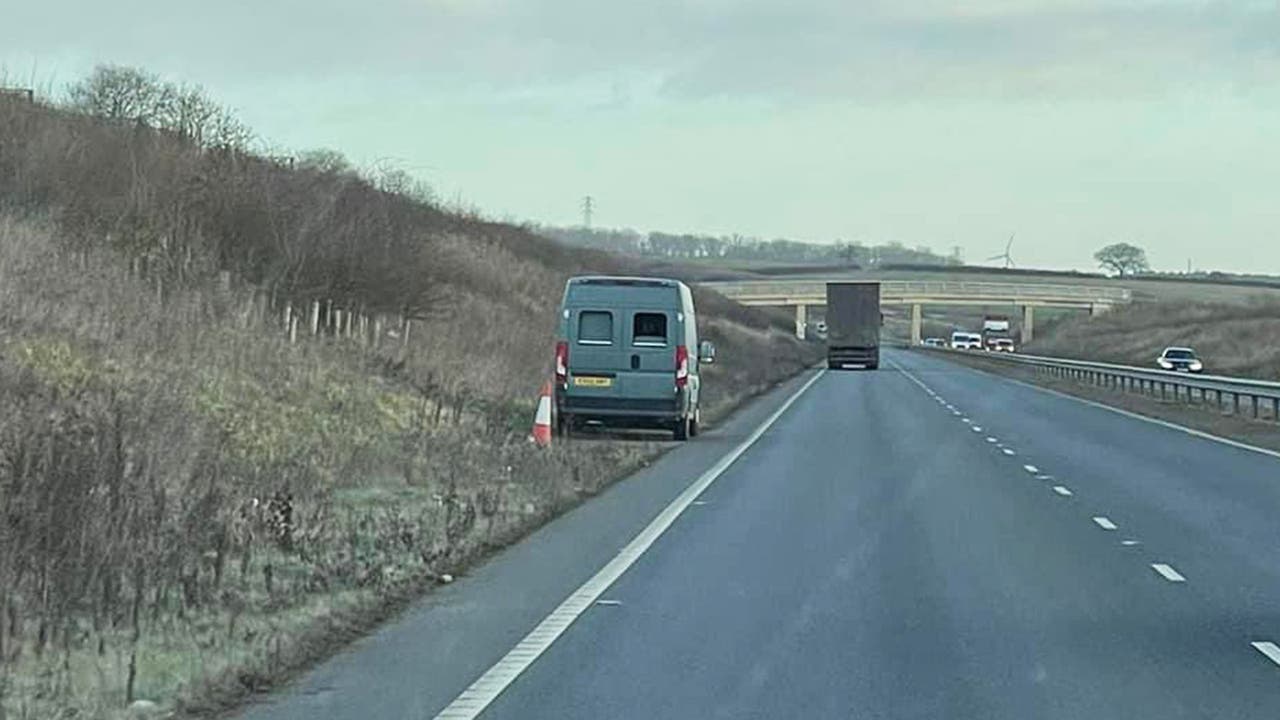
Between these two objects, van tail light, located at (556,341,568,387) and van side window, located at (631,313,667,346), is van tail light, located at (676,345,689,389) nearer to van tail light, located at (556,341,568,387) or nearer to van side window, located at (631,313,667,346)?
van side window, located at (631,313,667,346)

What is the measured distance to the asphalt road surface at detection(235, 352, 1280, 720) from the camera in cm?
1005

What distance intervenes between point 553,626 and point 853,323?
8451cm

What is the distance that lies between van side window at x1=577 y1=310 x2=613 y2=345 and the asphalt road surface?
6.13 metres

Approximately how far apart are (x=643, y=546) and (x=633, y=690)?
278 inches

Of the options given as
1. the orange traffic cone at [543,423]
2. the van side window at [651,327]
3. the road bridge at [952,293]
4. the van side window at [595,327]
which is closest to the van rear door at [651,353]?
the van side window at [651,327]

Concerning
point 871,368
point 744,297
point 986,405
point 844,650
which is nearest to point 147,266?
point 844,650

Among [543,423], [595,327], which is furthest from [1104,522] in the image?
[595,327]

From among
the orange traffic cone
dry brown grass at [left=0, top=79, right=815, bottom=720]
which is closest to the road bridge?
dry brown grass at [left=0, top=79, right=815, bottom=720]

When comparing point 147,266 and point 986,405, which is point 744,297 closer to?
point 986,405

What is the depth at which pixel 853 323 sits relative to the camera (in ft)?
316

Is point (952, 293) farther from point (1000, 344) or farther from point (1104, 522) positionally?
point (1104, 522)

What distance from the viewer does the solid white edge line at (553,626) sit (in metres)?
9.82

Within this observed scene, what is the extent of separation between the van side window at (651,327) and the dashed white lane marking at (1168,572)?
16629 mm

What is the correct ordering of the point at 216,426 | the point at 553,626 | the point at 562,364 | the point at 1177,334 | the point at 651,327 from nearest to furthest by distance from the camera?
the point at 553,626 → the point at 216,426 → the point at 562,364 → the point at 651,327 → the point at 1177,334
